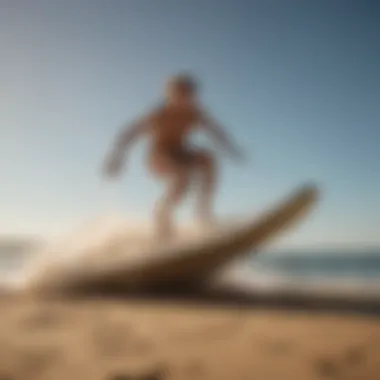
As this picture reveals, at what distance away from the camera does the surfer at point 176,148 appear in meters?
1.22

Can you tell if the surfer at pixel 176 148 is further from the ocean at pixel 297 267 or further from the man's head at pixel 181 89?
the ocean at pixel 297 267

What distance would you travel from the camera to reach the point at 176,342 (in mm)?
1100

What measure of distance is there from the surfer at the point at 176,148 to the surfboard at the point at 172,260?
0.17ft

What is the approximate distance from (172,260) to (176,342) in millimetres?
198

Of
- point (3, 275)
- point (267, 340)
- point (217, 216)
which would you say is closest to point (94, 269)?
point (3, 275)

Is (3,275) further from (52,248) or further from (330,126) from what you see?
(330,126)

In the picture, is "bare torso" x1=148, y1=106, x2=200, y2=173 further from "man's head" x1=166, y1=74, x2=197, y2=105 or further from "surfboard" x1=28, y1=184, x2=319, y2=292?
"surfboard" x1=28, y1=184, x2=319, y2=292

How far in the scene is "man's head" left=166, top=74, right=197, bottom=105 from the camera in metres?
1.26

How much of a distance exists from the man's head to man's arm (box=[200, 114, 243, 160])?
0.21ft

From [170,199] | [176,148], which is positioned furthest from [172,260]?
[176,148]

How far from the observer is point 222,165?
124cm

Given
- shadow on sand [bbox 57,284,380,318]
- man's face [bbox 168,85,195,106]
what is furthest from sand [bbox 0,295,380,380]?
man's face [bbox 168,85,195,106]

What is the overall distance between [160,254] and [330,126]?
19.8 inches

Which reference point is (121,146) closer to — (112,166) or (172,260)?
(112,166)
